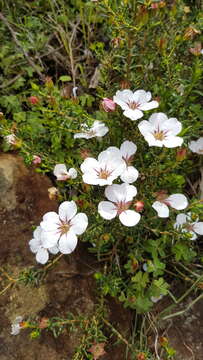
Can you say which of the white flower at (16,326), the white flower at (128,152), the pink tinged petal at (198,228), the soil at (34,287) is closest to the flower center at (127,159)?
the white flower at (128,152)

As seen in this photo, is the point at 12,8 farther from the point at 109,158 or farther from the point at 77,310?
the point at 77,310

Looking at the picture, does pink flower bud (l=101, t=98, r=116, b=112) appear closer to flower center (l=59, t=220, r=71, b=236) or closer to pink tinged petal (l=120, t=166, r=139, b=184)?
pink tinged petal (l=120, t=166, r=139, b=184)

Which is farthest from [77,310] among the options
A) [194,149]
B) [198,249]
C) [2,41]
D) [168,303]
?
[2,41]

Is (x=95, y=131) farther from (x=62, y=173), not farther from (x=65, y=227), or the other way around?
(x=65, y=227)

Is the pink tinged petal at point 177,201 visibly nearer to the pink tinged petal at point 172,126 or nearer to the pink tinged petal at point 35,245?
the pink tinged petal at point 172,126

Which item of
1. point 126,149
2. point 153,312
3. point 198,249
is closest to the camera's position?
point 126,149

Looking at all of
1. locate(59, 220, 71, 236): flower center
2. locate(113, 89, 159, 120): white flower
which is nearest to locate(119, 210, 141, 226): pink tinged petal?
locate(59, 220, 71, 236): flower center

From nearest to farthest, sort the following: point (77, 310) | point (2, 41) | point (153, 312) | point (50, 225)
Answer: point (50, 225) < point (77, 310) < point (153, 312) < point (2, 41)
